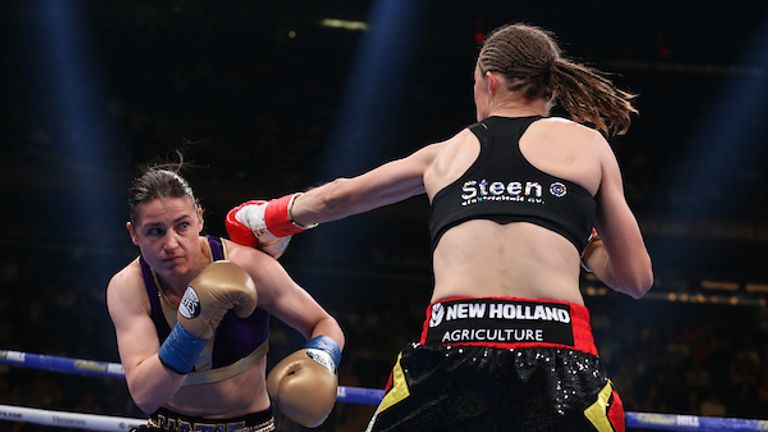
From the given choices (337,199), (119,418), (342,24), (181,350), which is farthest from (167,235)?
(342,24)

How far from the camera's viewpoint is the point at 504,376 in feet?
5.76

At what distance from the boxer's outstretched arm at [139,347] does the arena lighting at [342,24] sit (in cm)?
1119

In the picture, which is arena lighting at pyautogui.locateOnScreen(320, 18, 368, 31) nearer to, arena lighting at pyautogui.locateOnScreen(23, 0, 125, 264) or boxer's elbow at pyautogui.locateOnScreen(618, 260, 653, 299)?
arena lighting at pyautogui.locateOnScreen(23, 0, 125, 264)

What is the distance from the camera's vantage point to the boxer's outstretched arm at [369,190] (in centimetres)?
215

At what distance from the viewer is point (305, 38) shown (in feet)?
44.7

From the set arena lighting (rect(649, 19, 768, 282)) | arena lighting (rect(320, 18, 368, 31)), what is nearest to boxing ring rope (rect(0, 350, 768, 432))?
arena lighting (rect(649, 19, 768, 282))

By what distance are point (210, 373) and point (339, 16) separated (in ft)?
36.7

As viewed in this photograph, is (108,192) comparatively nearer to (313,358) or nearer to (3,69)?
(3,69)

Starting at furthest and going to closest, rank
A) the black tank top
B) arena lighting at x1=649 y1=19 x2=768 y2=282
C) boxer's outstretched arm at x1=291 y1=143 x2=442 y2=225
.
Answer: arena lighting at x1=649 y1=19 x2=768 y2=282
boxer's outstretched arm at x1=291 y1=143 x2=442 y2=225
the black tank top

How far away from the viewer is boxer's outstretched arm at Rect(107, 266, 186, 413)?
2295mm

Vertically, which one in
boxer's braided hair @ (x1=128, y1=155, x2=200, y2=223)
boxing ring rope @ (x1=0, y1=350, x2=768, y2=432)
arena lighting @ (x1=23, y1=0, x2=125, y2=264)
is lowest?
arena lighting @ (x1=23, y1=0, x2=125, y2=264)

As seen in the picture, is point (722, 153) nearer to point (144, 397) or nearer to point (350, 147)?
point (350, 147)

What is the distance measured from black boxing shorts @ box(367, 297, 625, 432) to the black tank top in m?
0.18

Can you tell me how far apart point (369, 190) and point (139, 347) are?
83 centimetres
